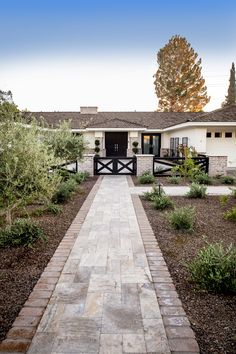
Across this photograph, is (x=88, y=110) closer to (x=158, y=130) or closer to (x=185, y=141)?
(x=158, y=130)

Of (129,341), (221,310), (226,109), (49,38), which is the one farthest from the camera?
(226,109)

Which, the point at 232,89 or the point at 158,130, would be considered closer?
the point at 158,130

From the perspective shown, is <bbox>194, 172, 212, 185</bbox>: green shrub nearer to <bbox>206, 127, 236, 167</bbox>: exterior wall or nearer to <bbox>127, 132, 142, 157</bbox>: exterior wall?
<bbox>206, 127, 236, 167</bbox>: exterior wall

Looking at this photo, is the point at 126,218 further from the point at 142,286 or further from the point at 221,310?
the point at 221,310

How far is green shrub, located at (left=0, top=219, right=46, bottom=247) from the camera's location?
4840 mm

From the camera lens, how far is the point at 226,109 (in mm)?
18438

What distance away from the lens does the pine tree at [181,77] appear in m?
34.0

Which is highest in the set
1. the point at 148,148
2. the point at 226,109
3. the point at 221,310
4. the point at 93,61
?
the point at 93,61

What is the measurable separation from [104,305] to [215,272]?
144cm

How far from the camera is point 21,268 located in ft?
13.2

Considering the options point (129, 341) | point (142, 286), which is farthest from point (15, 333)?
point (142, 286)

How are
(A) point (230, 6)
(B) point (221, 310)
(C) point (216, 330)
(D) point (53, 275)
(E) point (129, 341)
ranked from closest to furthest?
1. (E) point (129, 341)
2. (C) point (216, 330)
3. (B) point (221, 310)
4. (D) point (53, 275)
5. (A) point (230, 6)

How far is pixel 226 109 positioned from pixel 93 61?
9.80m

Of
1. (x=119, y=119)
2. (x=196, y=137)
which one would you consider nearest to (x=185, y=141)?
(x=196, y=137)
